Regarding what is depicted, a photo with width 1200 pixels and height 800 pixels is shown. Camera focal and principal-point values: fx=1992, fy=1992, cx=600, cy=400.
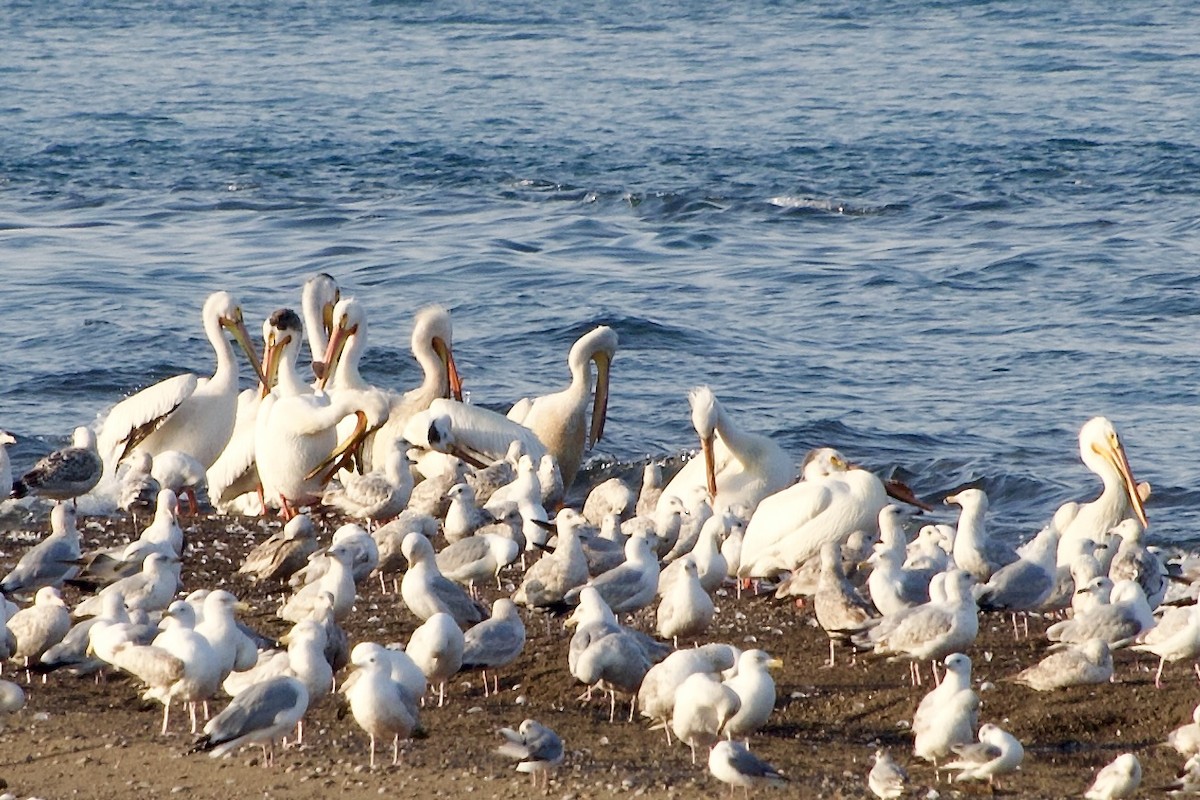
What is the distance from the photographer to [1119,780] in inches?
273

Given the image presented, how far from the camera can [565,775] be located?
719 centimetres

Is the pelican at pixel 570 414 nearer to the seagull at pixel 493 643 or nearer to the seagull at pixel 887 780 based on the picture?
the seagull at pixel 493 643

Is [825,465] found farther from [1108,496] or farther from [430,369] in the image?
[430,369]

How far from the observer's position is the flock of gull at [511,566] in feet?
25.1

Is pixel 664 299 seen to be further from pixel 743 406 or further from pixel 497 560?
pixel 497 560

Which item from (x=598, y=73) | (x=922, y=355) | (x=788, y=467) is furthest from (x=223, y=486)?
(x=598, y=73)

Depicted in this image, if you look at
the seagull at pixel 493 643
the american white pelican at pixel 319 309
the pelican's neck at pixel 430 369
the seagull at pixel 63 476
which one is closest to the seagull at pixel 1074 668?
the seagull at pixel 493 643

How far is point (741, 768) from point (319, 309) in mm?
10222

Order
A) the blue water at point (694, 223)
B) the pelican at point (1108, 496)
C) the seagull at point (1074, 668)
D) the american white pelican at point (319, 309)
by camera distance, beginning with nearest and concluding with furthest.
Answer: the seagull at point (1074, 668), the pelican at point (1108, 496), the american white pelican at point (319, 309), the blue water at point (694, 223)

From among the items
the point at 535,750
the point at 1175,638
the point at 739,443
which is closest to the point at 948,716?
the point at 535,750

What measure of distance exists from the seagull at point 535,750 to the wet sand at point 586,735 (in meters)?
0.08

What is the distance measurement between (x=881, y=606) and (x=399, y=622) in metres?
2.42

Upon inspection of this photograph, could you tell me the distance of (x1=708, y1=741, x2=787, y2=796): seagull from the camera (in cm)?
685

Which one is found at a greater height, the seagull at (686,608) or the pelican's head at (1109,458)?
the seagull at (686,608)
